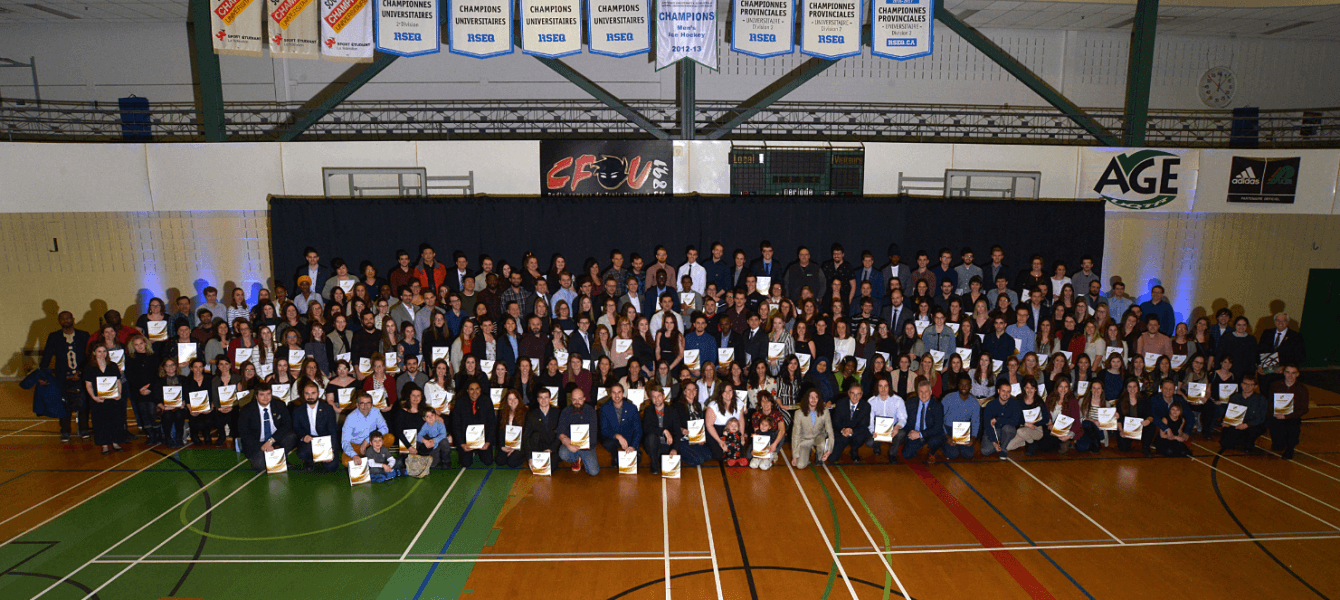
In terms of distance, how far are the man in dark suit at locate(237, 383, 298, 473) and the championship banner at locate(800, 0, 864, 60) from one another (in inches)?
396

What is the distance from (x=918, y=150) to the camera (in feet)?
43.0

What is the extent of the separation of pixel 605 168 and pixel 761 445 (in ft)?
21.9

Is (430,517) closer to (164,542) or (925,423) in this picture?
(164,542)

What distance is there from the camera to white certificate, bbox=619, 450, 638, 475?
8.47 meters

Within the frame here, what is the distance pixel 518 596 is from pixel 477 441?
2867 millimetres

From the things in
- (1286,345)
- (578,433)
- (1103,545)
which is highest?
(1286,345)

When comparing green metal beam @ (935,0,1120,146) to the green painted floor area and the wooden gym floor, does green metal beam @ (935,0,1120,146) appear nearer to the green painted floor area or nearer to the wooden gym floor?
the wooden gym floor

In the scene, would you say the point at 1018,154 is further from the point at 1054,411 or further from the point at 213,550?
the point at 213,550

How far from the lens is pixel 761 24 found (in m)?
12.0

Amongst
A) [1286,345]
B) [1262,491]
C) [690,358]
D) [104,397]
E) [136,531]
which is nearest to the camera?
[136,531]

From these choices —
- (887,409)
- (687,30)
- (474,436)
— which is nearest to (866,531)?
(887,409)

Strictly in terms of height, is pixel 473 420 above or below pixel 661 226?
below

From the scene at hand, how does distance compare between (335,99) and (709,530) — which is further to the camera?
(335,99)

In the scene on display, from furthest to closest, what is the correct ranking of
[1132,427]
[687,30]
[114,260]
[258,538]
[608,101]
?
[608,101] < [114,260] < [687,30] < [1132,427] < [258,538]
